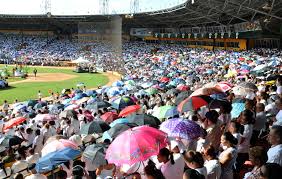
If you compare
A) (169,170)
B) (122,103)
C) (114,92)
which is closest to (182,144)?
(169,170)

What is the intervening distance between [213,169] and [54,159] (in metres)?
3.47

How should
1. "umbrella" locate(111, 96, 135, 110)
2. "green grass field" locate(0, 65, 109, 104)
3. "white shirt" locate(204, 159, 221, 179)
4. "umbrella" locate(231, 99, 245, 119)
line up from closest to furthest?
"white shirt" locate(204, 159, 221, 179) → "umbrella" locate(231, 99, 245, 119) → "umbrella" locate(111, 96, 135, 110) → "green grass field" locate(0, 65, 109, 104)

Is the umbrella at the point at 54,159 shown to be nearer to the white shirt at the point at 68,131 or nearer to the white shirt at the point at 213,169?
the white shirt at the point at 213,169

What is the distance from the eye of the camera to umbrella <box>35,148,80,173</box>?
823cm

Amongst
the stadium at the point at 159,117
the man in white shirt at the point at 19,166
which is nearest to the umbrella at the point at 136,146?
the stadium at the point at 159,117

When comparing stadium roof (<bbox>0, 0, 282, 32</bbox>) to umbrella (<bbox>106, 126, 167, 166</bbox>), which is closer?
umbrella (<bbox>106, 126, 167, 166</bbox>)

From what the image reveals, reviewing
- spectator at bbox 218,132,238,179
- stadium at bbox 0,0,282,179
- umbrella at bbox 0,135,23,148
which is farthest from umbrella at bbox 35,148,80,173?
umbrella at bbox 0,135,23,148

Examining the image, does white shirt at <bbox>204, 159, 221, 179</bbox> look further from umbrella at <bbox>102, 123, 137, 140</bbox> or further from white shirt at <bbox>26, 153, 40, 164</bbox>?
white shirt at <bbox>26, 153, 40, 164</bbox>

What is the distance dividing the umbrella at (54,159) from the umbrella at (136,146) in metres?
1.37

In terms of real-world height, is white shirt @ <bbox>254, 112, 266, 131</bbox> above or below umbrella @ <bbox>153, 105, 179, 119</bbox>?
above

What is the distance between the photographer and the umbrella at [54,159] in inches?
324

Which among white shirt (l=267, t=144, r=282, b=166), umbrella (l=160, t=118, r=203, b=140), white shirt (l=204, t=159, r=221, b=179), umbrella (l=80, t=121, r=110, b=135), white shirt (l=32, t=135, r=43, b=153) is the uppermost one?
white shirt (l=267, t=144, r=282, b=166)

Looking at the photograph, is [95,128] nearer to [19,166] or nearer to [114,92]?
[19,166]

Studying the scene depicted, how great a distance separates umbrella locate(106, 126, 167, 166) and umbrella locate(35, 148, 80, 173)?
4.50ft
